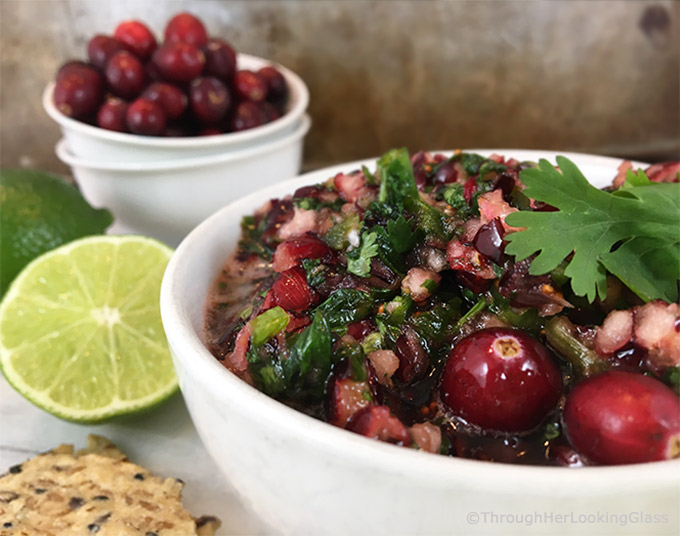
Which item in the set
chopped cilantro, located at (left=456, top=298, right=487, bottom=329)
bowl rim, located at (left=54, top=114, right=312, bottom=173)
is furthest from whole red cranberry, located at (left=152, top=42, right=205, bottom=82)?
chopped cilantro, located at (left=456, top=298, right=487, bottom=329)

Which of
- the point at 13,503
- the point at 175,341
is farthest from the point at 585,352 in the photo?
the point at 13,503

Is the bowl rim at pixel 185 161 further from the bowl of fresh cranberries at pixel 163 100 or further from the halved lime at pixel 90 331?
the halved lime at pixel 90 331

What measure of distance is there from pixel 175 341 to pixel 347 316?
→ 0.97 ft

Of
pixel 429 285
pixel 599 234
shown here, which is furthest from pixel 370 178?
pixel 599 234

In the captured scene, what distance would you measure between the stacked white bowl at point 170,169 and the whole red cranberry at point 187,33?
Answer: 1.55ft

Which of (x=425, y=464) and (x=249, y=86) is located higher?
(x=425, y=464)

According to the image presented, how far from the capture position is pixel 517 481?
792 millimetres

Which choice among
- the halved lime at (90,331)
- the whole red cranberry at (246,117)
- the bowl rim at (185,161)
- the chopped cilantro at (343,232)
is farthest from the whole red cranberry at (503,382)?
the whole red cranberry at (246,117)

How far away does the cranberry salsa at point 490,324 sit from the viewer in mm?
931

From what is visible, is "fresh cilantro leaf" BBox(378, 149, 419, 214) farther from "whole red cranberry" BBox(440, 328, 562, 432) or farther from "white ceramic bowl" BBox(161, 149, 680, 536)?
"white ceramic bowl" BBox(161, 149, 680, 536)

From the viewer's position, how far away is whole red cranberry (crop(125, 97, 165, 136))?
224 centimetres

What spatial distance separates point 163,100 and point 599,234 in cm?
172

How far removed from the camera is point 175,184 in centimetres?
226

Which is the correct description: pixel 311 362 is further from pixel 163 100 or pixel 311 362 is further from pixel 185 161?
pixel 163 100
